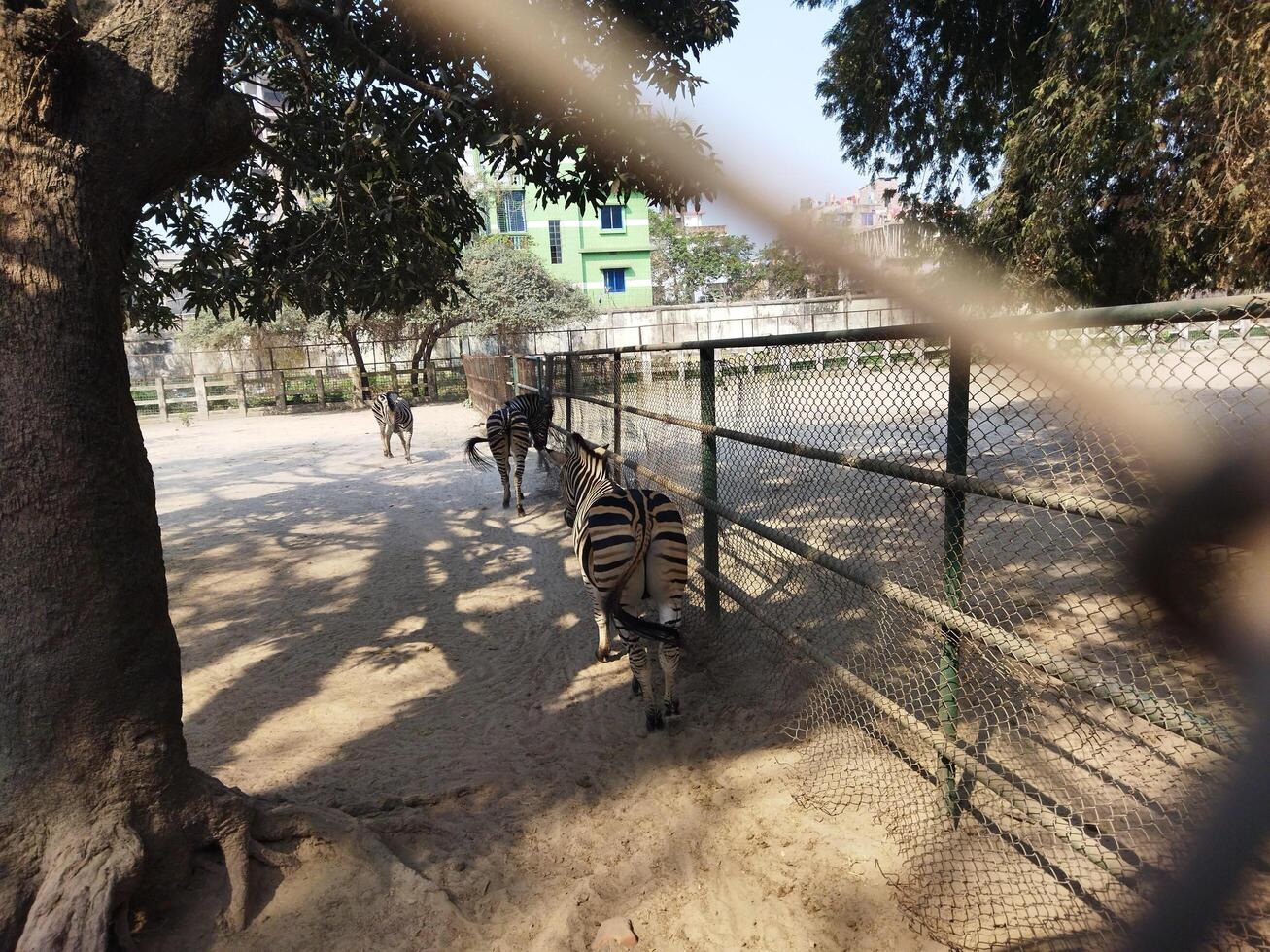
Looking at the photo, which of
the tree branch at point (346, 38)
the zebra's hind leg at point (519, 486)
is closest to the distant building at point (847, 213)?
the tree branch at point (346, 38)

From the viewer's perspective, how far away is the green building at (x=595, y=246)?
36625mm

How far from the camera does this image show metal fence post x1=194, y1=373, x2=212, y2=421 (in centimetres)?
2297

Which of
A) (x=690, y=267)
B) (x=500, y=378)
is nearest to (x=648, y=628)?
(x=500, y=378)

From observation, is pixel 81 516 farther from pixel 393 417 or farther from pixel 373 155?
pixel 393 417

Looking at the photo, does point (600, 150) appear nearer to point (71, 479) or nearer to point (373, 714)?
point (71, 479)

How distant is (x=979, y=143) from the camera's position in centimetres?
884

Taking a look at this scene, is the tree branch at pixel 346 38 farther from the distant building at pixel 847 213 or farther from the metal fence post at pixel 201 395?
the metal fence post at pixel 201 395

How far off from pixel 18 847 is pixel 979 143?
1027 cm

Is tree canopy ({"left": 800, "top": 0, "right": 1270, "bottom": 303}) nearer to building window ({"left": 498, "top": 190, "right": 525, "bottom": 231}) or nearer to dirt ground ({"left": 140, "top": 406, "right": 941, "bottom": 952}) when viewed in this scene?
dirt ground ({"left": 140, "top": 406, "right": 941, "bottom": 952})

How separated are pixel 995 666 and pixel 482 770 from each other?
2336 mm

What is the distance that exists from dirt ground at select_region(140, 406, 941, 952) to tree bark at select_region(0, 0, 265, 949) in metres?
0.29

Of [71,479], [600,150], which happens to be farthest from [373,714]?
[600,150]

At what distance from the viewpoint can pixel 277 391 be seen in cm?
2408

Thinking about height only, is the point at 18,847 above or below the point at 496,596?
above
